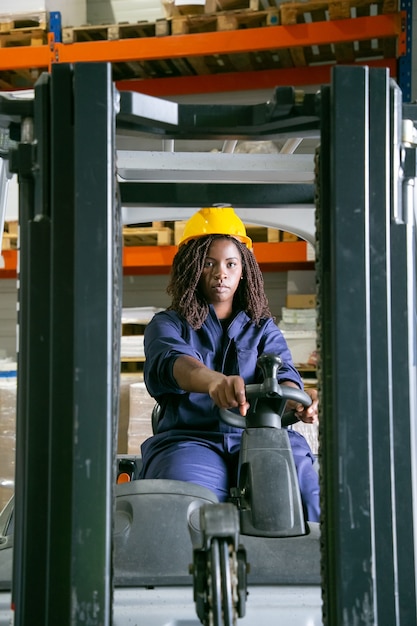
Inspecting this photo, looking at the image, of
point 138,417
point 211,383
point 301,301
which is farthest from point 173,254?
point 211,383

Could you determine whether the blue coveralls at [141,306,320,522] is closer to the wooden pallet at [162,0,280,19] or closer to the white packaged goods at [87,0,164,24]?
the wooden pallet at [162,0,280,19]

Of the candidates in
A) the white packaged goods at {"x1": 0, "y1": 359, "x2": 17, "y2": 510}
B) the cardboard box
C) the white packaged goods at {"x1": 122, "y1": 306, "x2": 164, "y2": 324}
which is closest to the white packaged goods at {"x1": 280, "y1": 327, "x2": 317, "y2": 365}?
the cardboard box

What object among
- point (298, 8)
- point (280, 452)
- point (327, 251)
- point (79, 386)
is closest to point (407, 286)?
point (327, 251)

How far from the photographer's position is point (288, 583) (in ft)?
6.27

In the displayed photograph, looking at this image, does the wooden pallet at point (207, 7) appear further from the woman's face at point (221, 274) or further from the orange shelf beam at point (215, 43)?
the woman's face at point (221, 274)

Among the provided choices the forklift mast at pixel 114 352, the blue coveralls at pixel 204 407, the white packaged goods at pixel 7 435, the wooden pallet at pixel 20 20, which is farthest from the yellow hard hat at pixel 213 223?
the wooden pallet at pixel 20 20

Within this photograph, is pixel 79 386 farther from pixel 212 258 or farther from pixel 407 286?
pixel 212 258

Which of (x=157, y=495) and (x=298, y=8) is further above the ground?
(x=298, y=8)

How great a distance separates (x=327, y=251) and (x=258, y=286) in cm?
167

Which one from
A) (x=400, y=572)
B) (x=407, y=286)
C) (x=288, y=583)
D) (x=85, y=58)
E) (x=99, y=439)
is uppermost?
(x=85, y=58)

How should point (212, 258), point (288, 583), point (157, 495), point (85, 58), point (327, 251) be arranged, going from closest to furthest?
point (327, 251) < point (288, 583) < point (157, 495) < point (212, 258) < point (85, 58)

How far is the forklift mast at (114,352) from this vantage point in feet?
4.35

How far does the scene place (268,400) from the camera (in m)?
2.30

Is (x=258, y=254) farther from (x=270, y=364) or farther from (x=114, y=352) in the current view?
(x=114, y=352)
